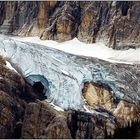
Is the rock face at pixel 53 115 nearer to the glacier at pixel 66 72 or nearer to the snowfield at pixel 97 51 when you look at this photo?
the glacier at pixel 66 72

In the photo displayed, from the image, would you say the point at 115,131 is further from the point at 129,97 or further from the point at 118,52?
the point at 118,52

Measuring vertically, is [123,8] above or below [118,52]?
above

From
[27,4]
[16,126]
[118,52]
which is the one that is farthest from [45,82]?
[27,4]

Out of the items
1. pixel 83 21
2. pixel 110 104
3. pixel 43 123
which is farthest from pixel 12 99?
pixel 83 21

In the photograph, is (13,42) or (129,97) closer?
(129,97)

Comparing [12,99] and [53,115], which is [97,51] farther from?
[53,115]

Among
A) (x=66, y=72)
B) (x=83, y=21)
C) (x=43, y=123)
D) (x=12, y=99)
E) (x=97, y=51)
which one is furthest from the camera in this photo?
(x=83, y=21)

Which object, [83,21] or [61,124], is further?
[83,21]
